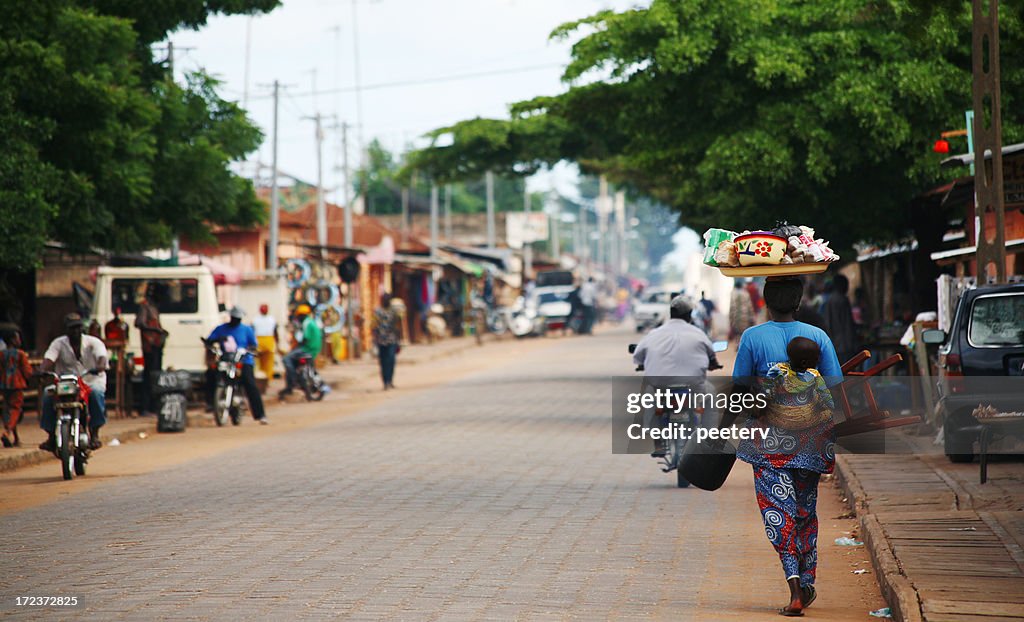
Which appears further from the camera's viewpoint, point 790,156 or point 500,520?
point 790,156

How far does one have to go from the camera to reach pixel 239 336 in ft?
73.2

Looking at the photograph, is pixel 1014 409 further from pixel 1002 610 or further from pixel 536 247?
pixel 536 247

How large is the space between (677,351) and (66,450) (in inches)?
251

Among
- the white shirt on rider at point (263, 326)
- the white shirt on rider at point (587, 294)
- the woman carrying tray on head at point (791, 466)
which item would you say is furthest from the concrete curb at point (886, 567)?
the white shirt on rider at point (587, 294)

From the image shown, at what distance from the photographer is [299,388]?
28.0 meters

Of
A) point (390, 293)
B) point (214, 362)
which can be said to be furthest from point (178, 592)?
point (390, 293)

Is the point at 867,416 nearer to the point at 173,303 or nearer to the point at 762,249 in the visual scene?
the point at 762,249

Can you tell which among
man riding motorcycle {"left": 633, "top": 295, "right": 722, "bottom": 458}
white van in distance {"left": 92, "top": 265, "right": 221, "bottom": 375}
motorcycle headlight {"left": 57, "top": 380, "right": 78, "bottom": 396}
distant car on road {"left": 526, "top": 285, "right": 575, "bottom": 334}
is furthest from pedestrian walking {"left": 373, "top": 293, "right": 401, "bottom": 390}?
distant car on road {"left": 526, "top": 285, "right": 575, "bottom": 334}

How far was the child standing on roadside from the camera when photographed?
57.6 ft

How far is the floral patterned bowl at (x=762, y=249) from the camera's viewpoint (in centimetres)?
779

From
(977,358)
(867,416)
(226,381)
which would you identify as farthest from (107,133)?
(867,416)

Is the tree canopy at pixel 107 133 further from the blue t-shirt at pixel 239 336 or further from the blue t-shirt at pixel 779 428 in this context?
the blue t-shirt at pixel 779 428

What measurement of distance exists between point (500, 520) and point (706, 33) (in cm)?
1276

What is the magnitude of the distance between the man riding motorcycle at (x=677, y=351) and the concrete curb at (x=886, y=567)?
1844 mm
